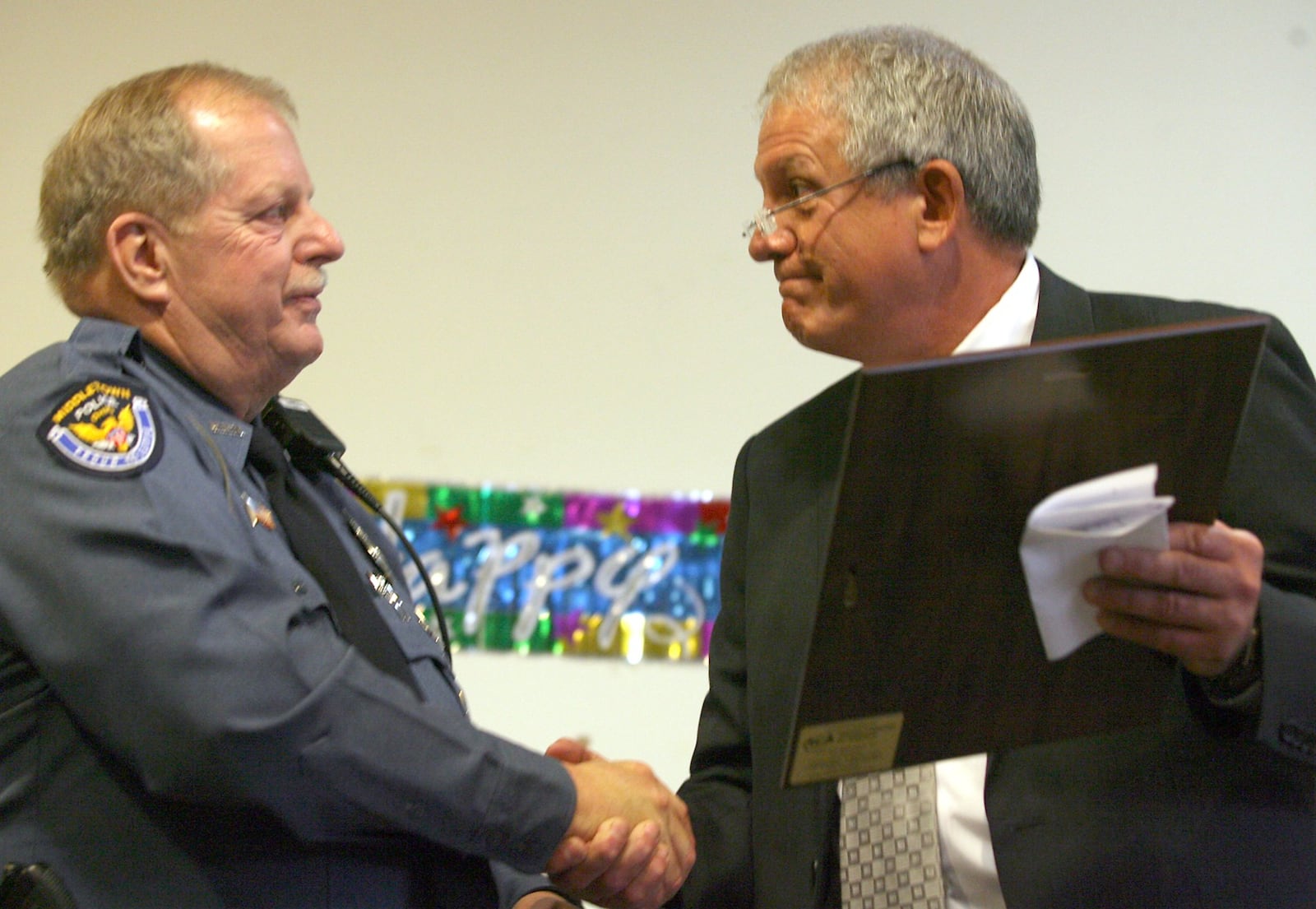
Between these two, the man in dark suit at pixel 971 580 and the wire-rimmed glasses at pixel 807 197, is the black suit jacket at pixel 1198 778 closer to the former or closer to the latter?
the man in dark suit at pixel 971 580

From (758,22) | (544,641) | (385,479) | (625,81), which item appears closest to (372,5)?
(625,81)

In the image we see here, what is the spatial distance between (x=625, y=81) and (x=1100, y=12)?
0.99m

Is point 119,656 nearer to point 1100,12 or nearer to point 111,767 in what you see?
point 111,767

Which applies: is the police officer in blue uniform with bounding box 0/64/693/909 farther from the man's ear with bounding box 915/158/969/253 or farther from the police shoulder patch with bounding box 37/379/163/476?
the man's ear with bounding box 915/158/969/253

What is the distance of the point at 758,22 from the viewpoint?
268 cm

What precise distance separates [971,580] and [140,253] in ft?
2.97

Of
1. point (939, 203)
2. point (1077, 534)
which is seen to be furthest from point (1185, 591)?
point (939, 203)

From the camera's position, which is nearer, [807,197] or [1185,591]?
[1185,591]

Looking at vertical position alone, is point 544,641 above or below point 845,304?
below

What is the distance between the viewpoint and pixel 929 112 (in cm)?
150

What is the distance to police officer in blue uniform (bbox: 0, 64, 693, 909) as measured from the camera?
1.10 metres

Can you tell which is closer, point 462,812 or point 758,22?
point 462,812

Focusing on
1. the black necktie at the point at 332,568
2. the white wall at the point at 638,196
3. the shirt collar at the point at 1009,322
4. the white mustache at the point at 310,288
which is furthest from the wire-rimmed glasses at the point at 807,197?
the white wall at the point at 638,196

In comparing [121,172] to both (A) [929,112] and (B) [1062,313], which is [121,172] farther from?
(B) [1062,313]
